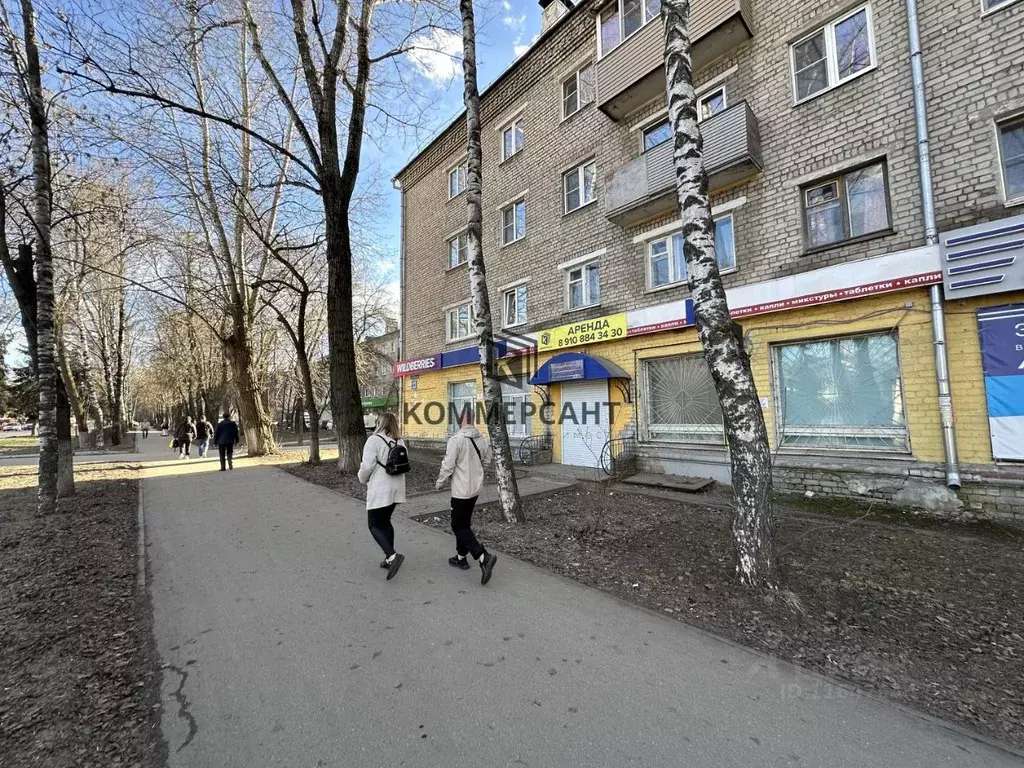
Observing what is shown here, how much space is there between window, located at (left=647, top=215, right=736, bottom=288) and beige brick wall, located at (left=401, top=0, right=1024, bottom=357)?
23 centimetres

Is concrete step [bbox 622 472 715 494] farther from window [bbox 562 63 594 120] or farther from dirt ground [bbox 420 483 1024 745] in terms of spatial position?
window [bbox 562 63 594 120]

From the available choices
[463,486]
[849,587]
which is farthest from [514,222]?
[849,587]

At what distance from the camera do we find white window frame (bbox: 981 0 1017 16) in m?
6.55

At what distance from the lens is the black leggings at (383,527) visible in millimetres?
4527

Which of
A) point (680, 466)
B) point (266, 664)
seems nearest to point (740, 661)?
point (266, 664)

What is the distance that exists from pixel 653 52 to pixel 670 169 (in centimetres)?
279

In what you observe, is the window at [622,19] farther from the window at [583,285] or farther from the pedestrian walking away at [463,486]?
the pedestrian walking away at [463,486]

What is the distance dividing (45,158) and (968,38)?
14.7 m

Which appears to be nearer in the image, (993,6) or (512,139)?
(993,6)

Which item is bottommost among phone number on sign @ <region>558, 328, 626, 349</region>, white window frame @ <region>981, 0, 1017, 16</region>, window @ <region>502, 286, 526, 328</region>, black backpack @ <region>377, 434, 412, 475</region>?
black backpack @ <region>377, 434, 412, 475</region>

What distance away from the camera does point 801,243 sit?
832cm

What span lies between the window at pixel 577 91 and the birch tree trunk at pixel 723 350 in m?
8.84

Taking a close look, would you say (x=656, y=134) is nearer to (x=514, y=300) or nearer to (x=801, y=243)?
(x=801, y=243)

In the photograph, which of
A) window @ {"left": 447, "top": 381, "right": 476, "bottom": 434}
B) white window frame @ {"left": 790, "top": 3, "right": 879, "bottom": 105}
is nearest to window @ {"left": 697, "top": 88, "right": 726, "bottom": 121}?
white window frame @ {"left": 790, "top": 3, "right": 879, "bottom": 105}
